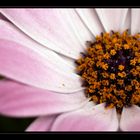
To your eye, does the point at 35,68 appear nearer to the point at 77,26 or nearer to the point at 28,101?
the point at 28,101

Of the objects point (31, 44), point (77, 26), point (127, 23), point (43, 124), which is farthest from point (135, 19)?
point (43, 124)

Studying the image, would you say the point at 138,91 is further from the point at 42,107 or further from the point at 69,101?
the point at 42,107

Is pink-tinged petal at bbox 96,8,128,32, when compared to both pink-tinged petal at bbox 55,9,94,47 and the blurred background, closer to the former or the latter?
pink-tinged petal at bbox 55,9,94,47

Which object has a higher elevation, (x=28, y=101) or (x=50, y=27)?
(x=50, y=27)

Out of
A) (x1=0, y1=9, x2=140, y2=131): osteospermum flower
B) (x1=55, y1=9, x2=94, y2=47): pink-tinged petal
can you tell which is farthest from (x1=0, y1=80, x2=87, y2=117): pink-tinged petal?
(x1=55, y1=9, x2=94, y2=47): pink-tinged petal
